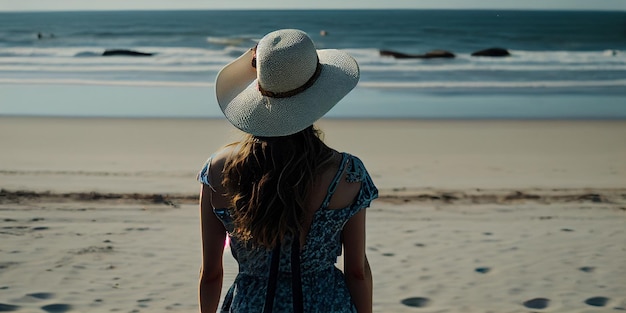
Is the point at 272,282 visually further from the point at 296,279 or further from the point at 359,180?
the point at 359,180

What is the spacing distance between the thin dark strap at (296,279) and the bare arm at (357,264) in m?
0.16

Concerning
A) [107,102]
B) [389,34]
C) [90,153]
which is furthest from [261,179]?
[389,34]

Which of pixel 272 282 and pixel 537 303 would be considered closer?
pixel 272 282

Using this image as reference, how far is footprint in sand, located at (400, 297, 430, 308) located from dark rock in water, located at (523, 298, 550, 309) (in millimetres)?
604

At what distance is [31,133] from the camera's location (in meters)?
10.6

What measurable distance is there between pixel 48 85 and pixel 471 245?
13.3 meters

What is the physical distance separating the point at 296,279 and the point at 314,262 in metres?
0.07

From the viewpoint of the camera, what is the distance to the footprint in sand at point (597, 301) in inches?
186

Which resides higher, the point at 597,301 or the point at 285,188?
the point at 285,188

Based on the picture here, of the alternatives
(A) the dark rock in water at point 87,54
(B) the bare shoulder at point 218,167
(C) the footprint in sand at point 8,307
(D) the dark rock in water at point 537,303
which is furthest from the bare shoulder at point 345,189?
(A) the dark rock in water at point 87,54

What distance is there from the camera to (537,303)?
4742mm

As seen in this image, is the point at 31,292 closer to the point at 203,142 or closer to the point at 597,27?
the point at 203,142

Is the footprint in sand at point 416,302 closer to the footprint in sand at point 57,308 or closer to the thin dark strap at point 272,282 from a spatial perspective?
the footprint in sand at point 57,308

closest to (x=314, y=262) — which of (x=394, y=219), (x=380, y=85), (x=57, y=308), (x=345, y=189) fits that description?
(x=345, y=189)
